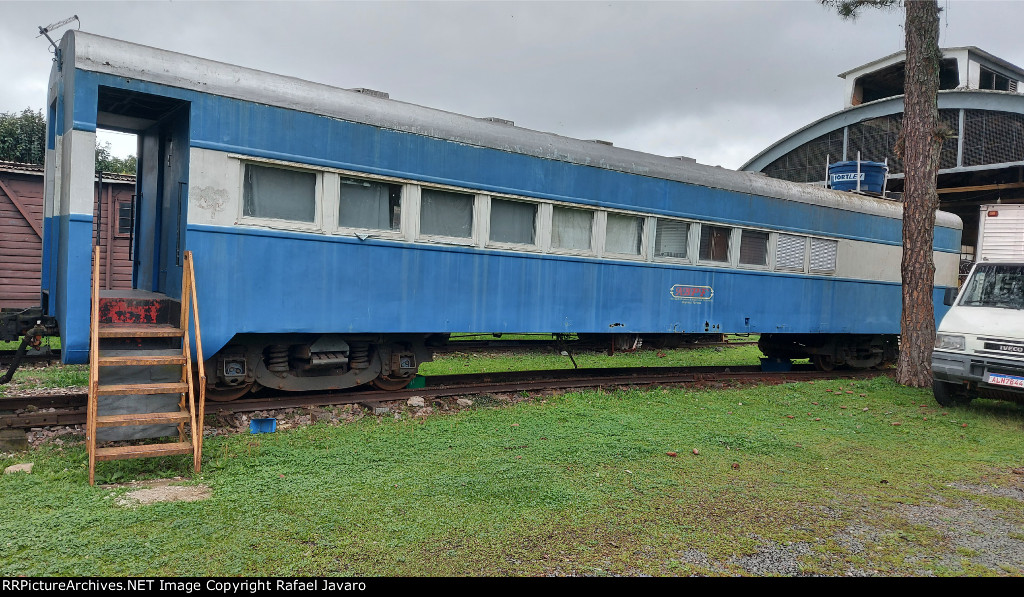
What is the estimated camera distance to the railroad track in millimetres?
6340

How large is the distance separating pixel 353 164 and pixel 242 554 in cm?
430

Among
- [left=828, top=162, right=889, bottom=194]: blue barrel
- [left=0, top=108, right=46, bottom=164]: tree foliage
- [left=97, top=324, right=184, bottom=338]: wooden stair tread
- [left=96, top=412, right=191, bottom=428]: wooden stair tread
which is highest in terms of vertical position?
[left=0, top=108, right=46, bottom=164]: tree foliage

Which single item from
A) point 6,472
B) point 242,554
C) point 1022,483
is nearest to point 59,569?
point 242,554

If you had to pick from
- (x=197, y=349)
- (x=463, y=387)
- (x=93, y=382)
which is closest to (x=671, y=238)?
(x=463, y=387)

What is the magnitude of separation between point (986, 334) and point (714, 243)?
142 inches

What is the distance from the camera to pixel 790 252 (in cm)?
1108

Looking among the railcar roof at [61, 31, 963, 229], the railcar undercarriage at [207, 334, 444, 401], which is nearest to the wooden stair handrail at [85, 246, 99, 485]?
the railcar undercarriage at [207, 334, 444, 401]

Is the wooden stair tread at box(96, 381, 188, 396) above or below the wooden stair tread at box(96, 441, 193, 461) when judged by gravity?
above

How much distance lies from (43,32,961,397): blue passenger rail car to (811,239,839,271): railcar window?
5.24ft

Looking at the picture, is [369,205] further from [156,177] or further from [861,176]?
[861,176]

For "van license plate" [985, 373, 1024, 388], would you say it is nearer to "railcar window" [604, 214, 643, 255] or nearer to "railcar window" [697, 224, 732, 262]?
"railcar window" [697, 224, 732, 262]

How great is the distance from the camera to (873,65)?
88.0 ft
